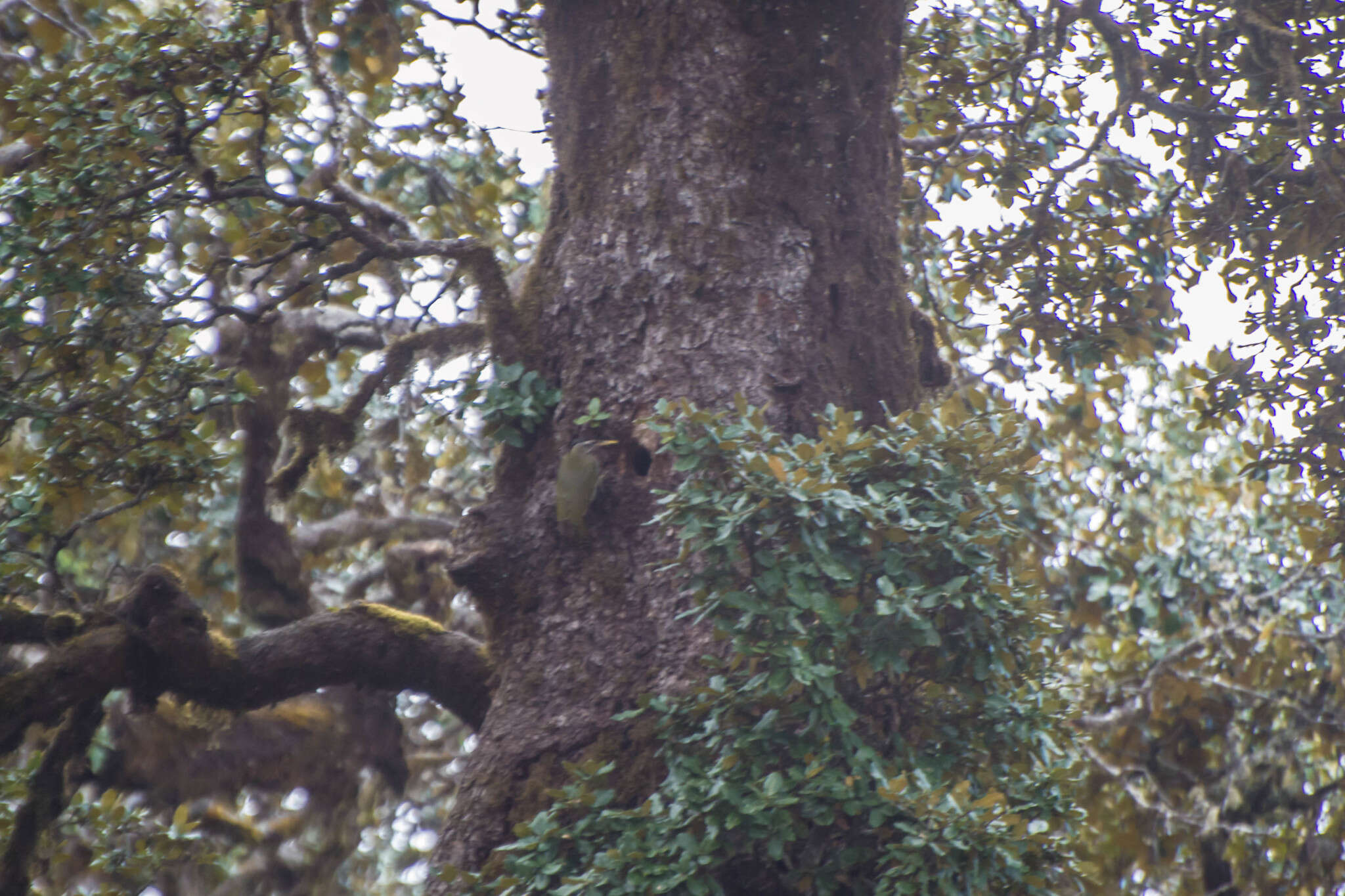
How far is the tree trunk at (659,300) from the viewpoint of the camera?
9.75 ft

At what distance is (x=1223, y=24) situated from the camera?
4.22m

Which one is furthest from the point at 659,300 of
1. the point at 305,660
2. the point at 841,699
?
the point at 305,660

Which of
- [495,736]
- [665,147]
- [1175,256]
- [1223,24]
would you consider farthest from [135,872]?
[1223,24]

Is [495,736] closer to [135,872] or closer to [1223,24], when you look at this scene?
[135,872]

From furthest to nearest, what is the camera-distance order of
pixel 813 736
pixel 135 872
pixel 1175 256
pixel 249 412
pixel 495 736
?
pixel 249 412
pixel 1175 256
pixel 135 872
pixel 495 736
pixel 813 736

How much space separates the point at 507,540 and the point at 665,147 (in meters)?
1.21

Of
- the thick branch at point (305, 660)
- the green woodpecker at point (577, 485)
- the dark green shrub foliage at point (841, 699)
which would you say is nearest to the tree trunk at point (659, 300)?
the green woodpecker at point (577, 485)

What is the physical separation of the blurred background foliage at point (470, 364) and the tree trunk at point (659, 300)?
0.62 meters

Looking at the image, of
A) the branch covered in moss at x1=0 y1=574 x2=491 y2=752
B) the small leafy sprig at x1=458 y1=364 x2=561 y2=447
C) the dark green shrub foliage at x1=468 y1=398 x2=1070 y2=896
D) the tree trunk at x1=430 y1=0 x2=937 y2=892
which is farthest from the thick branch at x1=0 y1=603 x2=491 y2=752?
the dark green shrub foliage at x1=468 y1=398 x2=1070 y2=896

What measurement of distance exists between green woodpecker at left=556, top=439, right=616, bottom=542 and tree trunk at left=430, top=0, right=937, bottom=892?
→ 0.05 metres

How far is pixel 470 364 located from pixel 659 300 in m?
1.16

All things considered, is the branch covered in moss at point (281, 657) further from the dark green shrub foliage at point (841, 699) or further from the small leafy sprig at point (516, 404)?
the dark green shrub foliage at point (841, 699)

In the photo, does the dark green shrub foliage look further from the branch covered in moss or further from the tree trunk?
the branch covered in moss

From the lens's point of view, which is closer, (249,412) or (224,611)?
(249,412)
